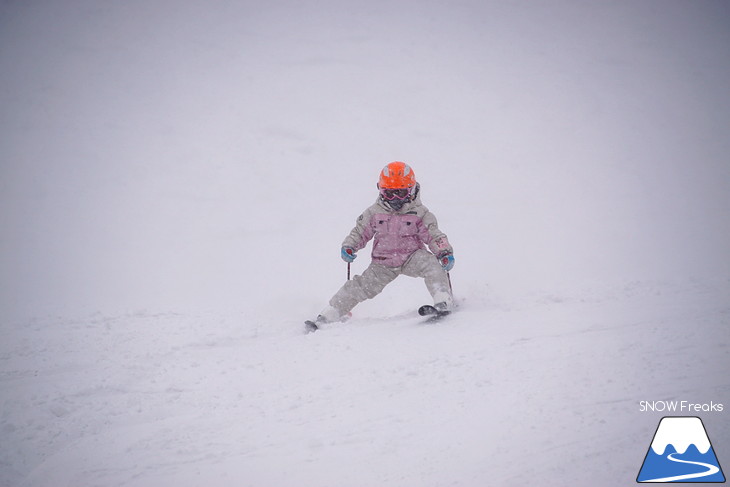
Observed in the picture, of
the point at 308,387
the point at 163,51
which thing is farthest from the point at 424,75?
the point at 308,387

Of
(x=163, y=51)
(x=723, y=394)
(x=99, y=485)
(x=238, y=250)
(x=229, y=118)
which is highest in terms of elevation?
(x=163, y=51)

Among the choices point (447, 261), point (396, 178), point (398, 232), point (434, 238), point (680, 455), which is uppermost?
point (396, 178)

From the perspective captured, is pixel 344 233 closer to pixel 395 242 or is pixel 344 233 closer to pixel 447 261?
pixel 395 242

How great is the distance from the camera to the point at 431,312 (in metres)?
4.26

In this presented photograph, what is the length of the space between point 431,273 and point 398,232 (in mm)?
540

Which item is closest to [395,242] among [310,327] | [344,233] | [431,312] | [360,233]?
[360,233]

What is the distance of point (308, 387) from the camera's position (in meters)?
3.24

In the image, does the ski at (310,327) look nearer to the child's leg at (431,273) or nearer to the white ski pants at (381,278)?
the white ski pants at (381,278)

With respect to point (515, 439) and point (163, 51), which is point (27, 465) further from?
point (163, 51)

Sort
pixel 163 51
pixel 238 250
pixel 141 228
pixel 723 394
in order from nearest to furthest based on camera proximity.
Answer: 1. pixel 723 394
2. pixel 238 250
3. pixel 141 228
4. pixel 163 51

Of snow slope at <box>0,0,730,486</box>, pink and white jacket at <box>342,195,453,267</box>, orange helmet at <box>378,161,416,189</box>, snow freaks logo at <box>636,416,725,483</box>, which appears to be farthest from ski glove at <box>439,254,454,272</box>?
snow freaks logo at <box>636,416,725,483</box>

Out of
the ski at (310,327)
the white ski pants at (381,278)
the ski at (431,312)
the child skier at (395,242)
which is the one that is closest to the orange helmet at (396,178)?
the child skier at (395,242)

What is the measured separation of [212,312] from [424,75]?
33.4 ft

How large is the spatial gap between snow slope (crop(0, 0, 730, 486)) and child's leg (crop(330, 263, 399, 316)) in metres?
0.31
